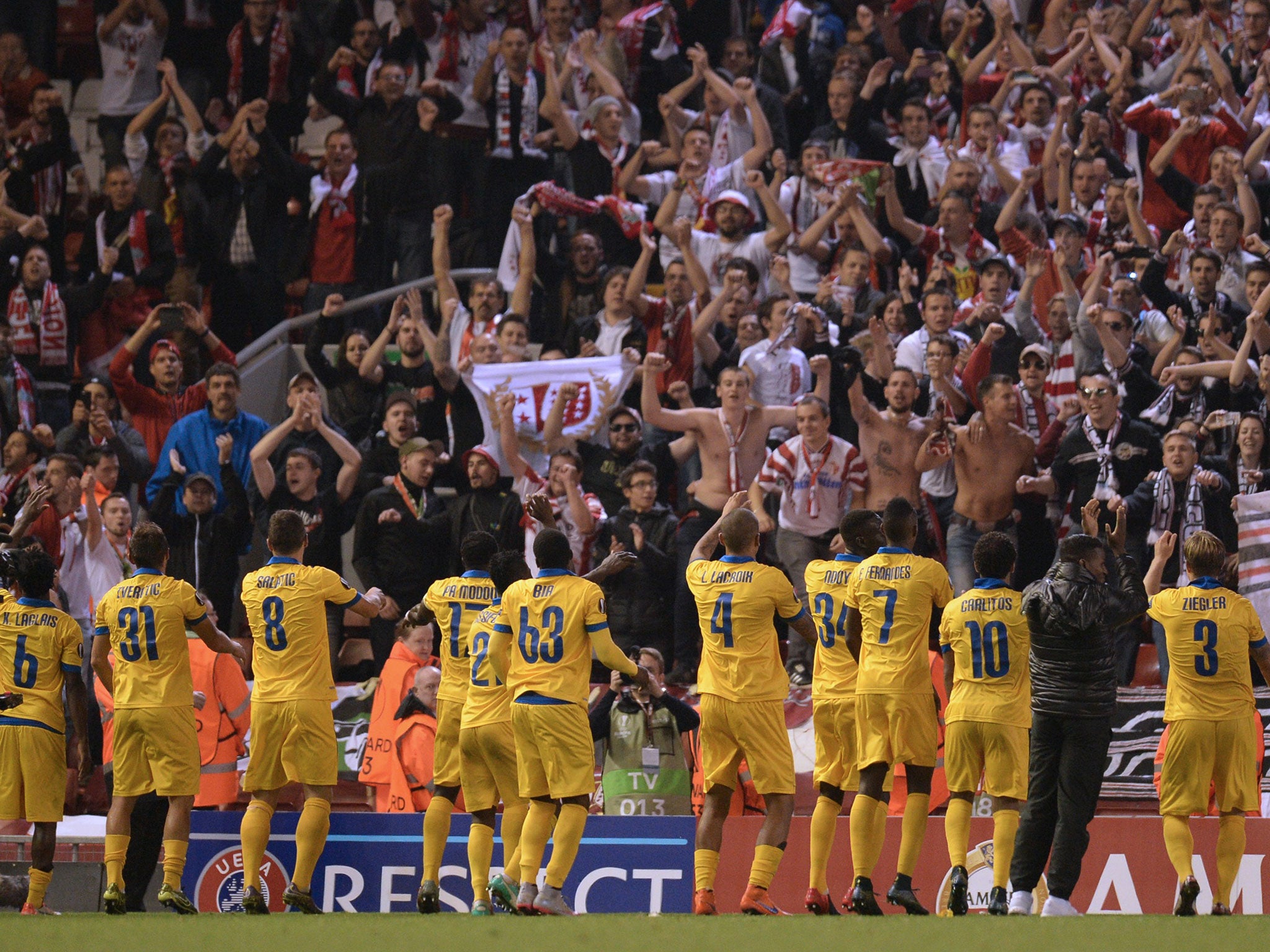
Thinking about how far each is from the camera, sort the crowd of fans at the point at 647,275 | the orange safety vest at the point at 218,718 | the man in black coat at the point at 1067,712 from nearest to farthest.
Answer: the man in black coat at the point at 1067,712 → the orange safety vest at the point at 218,718 → the crowd of fans at the point at 647,275

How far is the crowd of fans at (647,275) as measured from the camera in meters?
12.6

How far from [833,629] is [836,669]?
218 mm

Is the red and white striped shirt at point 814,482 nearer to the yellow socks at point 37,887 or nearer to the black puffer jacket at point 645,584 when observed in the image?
the black puffer jacket at point 645,584

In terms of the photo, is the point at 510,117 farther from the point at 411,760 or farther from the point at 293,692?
the point at 293,692

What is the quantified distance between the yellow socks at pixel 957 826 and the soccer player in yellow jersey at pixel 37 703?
467cm

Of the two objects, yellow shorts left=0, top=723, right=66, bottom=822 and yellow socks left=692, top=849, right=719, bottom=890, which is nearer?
yellow socks left=692, top=849, right=719, bottom=890

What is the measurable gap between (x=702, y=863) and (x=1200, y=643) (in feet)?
9.17

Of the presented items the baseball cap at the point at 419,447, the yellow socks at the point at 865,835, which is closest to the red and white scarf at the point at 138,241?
the baseball cap at the point at 419,447

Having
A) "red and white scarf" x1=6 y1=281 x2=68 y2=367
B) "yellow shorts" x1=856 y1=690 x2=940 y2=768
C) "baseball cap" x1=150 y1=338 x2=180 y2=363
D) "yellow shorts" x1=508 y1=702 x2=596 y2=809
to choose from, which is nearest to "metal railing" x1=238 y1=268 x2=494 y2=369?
"baseball cap" x1=150 y1=338 x2=180 y2=363

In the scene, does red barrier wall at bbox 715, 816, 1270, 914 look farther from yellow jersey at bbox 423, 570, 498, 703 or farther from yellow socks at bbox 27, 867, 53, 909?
yellow socks at bbox 27, 867, 53, 909

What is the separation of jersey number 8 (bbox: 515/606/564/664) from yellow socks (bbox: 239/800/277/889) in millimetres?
1667

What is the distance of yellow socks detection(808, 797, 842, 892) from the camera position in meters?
8.81

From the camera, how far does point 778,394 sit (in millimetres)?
13672

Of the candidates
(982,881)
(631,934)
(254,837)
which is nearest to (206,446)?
(254,837)
